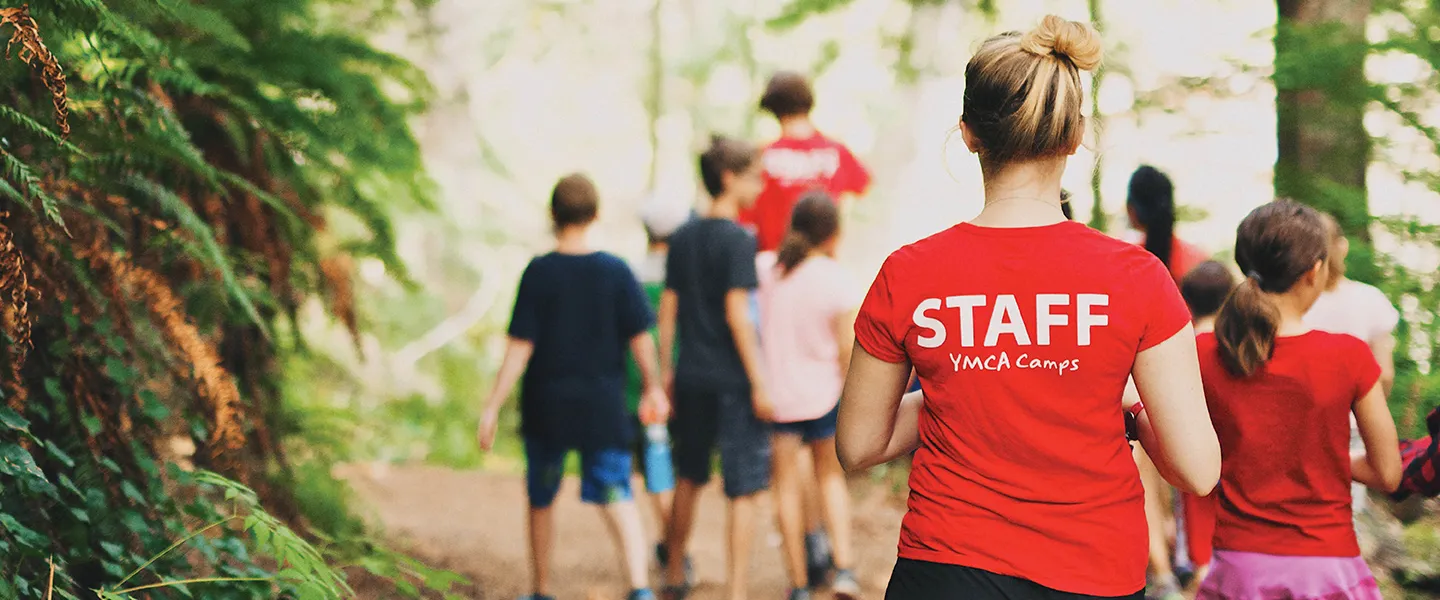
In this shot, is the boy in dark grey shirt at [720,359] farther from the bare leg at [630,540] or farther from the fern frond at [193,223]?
the fern frond at [193,223]

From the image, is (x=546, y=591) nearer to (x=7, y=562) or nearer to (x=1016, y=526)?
(x=7, y=562)

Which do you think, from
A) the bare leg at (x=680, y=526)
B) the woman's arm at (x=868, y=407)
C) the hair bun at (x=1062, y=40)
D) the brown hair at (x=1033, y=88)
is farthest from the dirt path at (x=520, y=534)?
the hair bun at (x=1062, y=40)

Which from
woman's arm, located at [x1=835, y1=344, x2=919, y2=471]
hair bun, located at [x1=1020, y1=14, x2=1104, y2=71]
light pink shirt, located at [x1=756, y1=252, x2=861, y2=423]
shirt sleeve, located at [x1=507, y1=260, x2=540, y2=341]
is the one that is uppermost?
hair bun, located at [x1=1020, y1=14, x2=1104, y2=71]

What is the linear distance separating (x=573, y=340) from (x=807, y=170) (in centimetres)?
228

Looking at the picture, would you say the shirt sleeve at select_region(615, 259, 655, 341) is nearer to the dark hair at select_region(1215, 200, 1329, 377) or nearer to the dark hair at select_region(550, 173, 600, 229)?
the dark hair at select_region(550, 173, 600, 229)

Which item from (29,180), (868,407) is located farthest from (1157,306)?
(29,180)

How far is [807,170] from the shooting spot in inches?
289

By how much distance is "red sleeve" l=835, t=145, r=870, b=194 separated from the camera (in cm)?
734

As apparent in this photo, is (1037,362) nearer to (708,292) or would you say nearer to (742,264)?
(742,264)

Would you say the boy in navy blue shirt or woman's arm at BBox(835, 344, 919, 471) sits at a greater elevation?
woman's arm at BBox(835, 344, 919, 471)

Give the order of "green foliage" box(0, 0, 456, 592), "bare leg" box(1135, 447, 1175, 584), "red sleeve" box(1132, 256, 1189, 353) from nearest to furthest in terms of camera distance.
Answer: "red sleeve" box(1132, 256, 1189, 353), "green foliage" box(0, 0, 456, 592), "bare leg" box(1135, 447, 1175, 584)

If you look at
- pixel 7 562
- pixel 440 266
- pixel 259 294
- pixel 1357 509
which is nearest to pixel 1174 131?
pixel 1357 509

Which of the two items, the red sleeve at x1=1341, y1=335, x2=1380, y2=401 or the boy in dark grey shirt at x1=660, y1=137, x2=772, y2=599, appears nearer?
the red sleeve at x1=1341, y1=335, x2=1380, y2=401

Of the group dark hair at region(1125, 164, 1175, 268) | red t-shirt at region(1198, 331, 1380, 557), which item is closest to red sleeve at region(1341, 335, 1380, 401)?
red t-shirt at region(1198, 331, 1380, 557)
